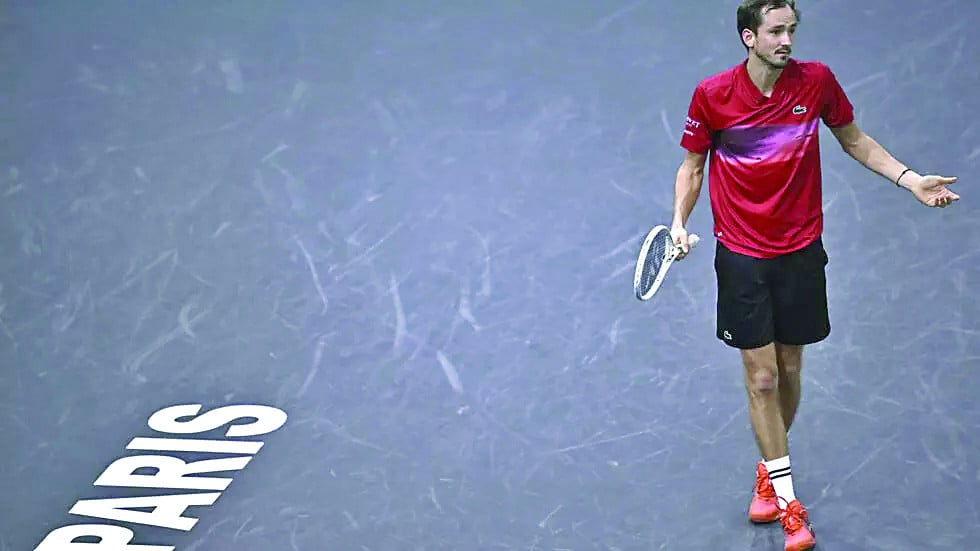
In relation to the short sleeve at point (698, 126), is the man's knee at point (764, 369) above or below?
below

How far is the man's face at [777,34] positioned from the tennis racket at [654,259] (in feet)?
2.32

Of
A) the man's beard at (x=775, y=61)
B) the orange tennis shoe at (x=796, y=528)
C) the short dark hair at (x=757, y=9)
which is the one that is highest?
the short dark hair at (x=757, y=9)

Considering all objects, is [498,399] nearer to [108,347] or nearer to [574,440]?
[574,440]

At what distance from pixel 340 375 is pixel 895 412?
2411 millimetres

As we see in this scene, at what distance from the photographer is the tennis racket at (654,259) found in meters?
5.69

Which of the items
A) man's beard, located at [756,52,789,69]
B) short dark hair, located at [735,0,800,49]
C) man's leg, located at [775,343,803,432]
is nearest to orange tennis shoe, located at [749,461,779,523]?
man's leg, located at [775,343,803,432]

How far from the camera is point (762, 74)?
5.59 m

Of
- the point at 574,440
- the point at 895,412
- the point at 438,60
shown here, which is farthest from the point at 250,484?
the point at 438,60

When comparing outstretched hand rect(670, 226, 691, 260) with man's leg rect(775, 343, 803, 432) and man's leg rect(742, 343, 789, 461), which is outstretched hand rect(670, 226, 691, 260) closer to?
man's leg rect(742, 343, 789, 461)

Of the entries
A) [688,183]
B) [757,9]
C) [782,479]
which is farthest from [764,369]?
[757,9]

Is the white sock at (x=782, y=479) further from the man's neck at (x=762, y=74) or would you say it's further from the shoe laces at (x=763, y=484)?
the man's neck at (x=762, y=74)

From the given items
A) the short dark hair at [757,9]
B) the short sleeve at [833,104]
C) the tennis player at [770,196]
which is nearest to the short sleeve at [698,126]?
the tennis player at [770,196]

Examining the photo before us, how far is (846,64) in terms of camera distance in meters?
8.53

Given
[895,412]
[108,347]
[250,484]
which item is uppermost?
[108,347]
